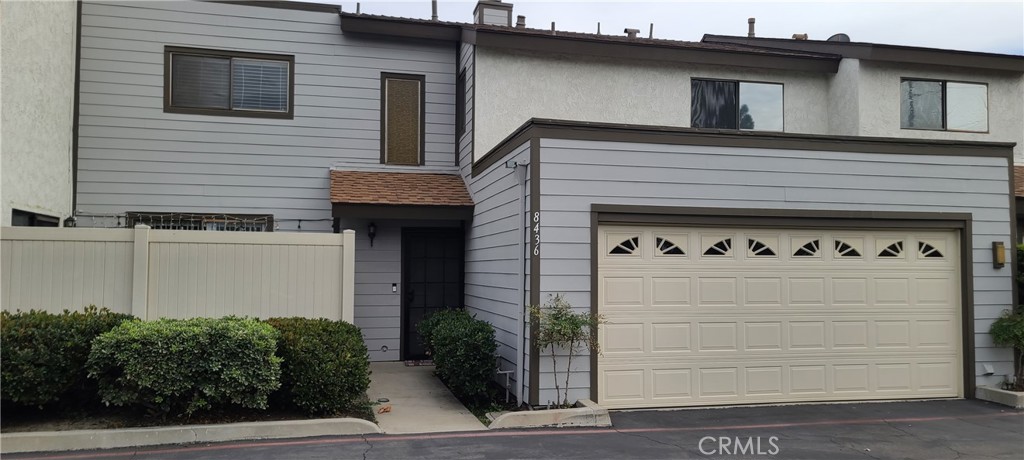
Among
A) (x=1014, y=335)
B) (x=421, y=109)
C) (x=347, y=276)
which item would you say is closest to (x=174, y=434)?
(x=347, y=276)

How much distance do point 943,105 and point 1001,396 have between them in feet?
21.7

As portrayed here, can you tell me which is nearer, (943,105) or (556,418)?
(556,418)

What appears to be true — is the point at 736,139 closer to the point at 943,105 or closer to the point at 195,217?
the point at 943,105

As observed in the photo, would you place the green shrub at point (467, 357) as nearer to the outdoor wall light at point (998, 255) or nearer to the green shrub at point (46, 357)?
the green shrub at point (46, 357)

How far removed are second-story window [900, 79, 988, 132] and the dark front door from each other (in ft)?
29.2

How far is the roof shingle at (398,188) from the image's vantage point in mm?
11648

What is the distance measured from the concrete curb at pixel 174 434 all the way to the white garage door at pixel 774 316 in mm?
3221

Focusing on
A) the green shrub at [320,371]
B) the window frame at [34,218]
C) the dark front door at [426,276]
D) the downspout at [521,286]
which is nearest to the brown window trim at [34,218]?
the window frame at [34,218]

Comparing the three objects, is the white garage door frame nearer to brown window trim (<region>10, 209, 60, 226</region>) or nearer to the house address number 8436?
the house address number 8436

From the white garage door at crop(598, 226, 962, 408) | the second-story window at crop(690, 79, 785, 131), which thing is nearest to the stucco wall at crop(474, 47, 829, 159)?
the second-story window at crop(690, 79, 785, 131)

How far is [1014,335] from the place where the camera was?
946cm

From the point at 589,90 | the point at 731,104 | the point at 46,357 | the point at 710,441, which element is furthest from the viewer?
the point at 731,104

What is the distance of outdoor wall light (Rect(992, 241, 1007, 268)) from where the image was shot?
9.90 m

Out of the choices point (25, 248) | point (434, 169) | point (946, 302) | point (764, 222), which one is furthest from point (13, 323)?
point (946, 302)
